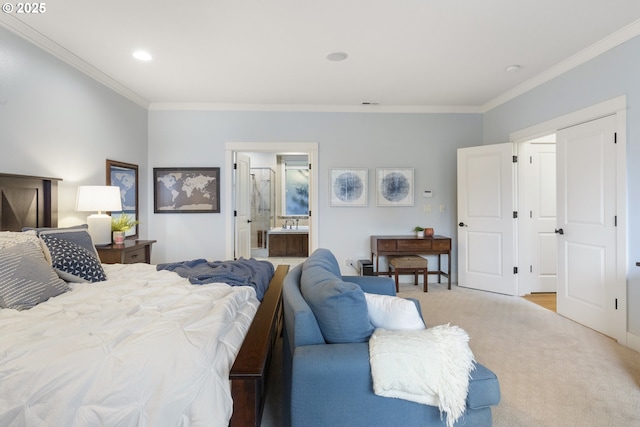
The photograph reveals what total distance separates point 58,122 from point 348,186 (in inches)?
131

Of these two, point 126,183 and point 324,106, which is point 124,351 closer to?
point 126,183

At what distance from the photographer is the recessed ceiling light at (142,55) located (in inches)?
116

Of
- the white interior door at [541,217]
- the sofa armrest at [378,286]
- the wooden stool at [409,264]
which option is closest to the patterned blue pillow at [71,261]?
the sofa armrest at [378,286]

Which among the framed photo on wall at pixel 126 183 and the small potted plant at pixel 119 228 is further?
the framed photo on wall at pixel 126 183

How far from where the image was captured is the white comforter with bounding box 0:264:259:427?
1.01 meters

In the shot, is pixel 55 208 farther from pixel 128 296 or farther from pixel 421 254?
pixel 421 254

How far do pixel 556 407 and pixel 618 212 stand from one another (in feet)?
6.00

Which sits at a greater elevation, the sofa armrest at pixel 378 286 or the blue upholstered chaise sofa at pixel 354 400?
the sofa armrest at pixel 378 286

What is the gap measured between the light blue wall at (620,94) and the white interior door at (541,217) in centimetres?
76

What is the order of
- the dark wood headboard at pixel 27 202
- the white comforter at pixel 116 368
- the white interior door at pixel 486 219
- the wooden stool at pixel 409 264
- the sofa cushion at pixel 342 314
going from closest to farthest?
the white comforter at pixel 116 368 < the sofa cushion at pixel 342 314 < the dark wood headboard at pixel 27 202 < the white interior door at pixel 486 219 < the wooden stool at pixel 409 264

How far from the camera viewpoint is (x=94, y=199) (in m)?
2.97

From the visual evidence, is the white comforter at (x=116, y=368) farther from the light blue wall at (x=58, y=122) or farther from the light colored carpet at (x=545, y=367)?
the light blue wall at (x=58, y=122)

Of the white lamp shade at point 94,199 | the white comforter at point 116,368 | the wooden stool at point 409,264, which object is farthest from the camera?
the wooden stool at point 409,264

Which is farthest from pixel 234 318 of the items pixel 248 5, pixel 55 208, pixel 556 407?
pixel 55 208
